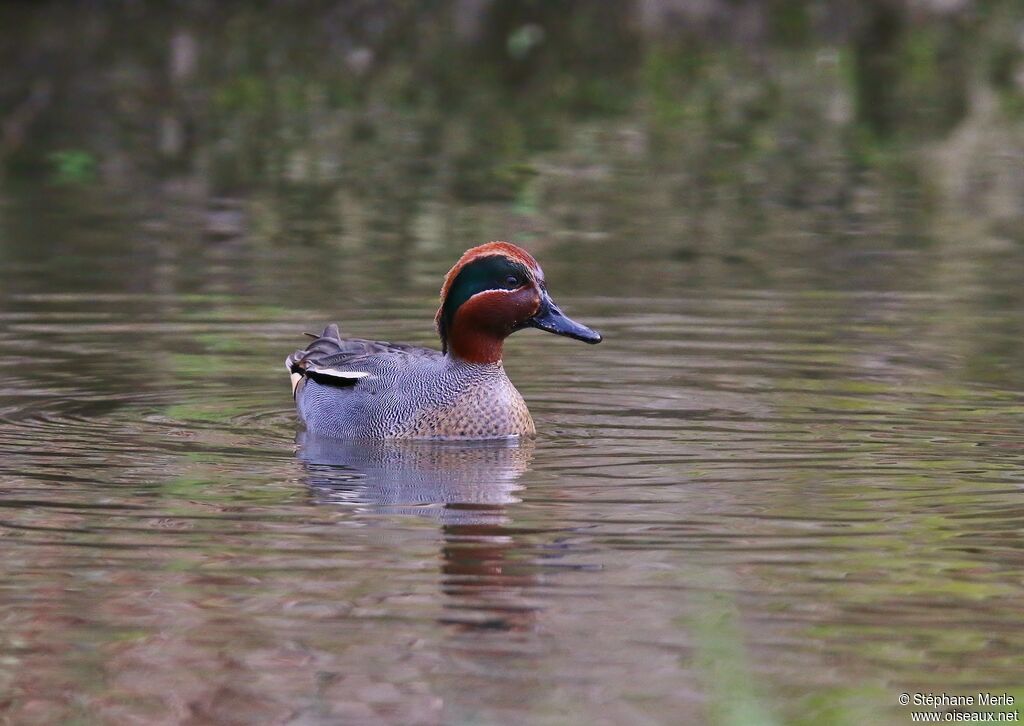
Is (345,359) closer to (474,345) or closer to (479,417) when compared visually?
(474,345)

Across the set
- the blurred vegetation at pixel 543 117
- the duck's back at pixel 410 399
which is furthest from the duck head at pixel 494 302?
the blurred vegetation at pixel 543 117

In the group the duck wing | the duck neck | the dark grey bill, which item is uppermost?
the dark grey bill

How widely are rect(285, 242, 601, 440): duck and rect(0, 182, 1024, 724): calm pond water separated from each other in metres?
0.20

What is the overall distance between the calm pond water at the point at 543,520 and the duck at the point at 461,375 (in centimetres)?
20

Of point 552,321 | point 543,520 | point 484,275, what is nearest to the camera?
point 543,520

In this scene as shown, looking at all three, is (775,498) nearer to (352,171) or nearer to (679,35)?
(352,171)

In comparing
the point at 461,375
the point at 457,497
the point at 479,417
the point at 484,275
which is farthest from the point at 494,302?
the point at 457,497

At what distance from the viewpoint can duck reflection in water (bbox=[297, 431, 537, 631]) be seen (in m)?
6.85

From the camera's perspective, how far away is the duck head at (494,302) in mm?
9992

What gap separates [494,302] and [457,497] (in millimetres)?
1649

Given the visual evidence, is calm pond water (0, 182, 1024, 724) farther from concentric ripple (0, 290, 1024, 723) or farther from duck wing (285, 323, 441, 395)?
duck wing (285, 323, 441, 395)

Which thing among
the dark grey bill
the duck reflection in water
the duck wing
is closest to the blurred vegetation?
the duck wing

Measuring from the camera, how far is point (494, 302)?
10.0 metres

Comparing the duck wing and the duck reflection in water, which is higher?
the duck wing
